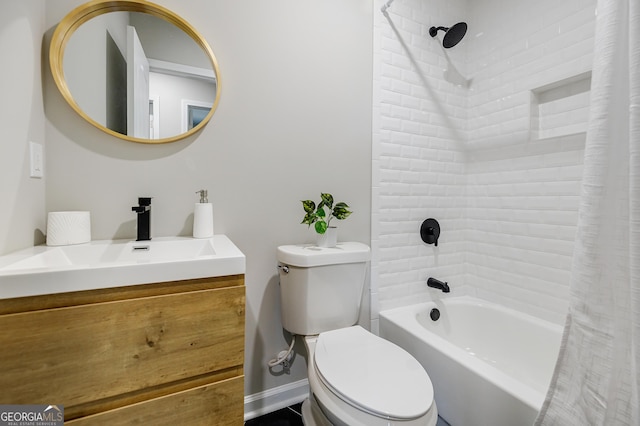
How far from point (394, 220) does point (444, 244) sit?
1.50 feet

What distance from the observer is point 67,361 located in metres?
0.66

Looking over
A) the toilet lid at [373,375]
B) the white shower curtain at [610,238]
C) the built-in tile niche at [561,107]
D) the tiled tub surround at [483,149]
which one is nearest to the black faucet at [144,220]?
the toilet lid at [373,375]

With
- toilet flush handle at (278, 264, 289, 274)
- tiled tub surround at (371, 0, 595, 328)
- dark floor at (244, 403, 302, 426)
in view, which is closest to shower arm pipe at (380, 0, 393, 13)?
tiled tub surround at (371, 0, 595, 328)

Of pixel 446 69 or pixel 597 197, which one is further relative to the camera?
pixel 446 69

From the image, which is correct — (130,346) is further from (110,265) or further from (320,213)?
(320,213)

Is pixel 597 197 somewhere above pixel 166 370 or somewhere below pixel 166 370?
above

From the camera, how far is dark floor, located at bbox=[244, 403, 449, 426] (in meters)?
1.34

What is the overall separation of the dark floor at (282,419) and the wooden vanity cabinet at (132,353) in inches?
25.0

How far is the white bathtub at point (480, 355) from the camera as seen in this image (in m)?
1.03

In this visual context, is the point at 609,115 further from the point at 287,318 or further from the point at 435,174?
the point at 287,318

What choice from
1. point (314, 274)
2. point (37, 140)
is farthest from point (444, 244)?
point (37, 140)

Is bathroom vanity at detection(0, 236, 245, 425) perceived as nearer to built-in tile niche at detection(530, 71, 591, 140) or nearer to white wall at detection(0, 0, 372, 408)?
white wall at detection(0, 0, 372, 408)

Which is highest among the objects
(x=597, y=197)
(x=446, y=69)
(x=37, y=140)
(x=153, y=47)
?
(x=446, y=69)

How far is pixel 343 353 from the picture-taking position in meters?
1.09
